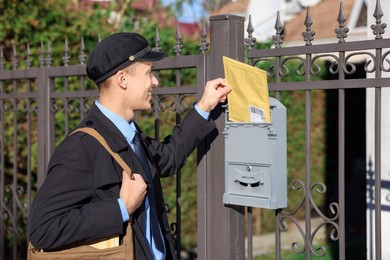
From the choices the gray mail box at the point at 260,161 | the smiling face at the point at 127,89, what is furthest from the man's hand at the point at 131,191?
the gray mail box at the point at 260,161

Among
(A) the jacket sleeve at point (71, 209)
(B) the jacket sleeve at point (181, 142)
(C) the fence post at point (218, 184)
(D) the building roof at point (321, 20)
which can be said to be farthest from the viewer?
(D) the building roof at point (321, 20)

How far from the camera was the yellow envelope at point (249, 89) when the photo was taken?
3.42 m

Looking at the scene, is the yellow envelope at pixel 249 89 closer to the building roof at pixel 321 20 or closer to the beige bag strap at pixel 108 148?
the beige bag strap at pixel 108 148

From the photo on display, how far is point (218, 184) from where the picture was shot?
12.6 ft

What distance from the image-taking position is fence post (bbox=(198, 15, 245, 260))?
3730 millimetres

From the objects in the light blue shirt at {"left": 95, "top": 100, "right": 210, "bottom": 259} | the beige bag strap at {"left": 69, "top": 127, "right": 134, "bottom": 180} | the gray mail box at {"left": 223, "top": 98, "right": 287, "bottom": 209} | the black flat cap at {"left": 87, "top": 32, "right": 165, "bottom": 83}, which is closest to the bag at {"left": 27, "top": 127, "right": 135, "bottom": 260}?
the beige bag strap at {"left": 69, "top": 127, "right": 134, "bottom": 180}

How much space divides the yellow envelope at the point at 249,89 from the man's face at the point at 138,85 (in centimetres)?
52

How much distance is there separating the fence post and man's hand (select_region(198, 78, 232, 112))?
0.67 ft

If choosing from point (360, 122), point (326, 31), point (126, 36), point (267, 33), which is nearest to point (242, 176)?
point (126, 36)

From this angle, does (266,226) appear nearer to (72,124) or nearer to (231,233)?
(72,124)

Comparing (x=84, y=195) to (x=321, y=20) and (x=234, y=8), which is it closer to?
(x=321, y=20)

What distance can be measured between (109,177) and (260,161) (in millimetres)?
908

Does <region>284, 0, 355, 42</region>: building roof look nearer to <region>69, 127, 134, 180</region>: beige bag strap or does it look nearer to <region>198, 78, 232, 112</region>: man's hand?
<region>198, 78, 232, 112</region>: man's hand

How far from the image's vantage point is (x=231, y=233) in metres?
3.78
